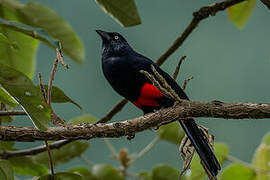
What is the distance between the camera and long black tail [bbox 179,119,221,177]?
1.62m

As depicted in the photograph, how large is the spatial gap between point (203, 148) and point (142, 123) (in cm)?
37

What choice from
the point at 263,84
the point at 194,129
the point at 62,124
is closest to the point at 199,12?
the point at 194,129

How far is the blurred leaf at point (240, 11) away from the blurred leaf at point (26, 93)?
3.80 feet

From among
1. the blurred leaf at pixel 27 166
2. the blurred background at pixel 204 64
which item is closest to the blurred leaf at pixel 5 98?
the blurred leaf at pixel 27 166

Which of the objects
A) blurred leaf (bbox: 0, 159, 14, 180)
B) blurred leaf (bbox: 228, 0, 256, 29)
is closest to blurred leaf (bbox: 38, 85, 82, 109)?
blurred leaf (bbox: 0, 159, 14, 180)

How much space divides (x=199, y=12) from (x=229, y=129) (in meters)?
4.82

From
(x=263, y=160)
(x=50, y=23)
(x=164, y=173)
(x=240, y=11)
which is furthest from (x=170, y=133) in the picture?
(x=50, y=23)

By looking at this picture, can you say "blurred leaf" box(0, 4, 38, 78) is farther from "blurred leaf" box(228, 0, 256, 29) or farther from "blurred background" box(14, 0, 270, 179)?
"blurred background" box(14, 0, 270, 179)

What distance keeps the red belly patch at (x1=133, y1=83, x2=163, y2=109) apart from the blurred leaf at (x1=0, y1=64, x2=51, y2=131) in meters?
0.75

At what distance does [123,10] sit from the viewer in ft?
5.72

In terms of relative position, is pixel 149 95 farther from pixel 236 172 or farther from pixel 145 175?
pixel 236 172

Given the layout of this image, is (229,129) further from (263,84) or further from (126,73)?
(126,73)

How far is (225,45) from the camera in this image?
586 centimetres

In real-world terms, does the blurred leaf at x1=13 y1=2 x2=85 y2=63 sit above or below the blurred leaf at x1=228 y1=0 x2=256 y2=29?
above
